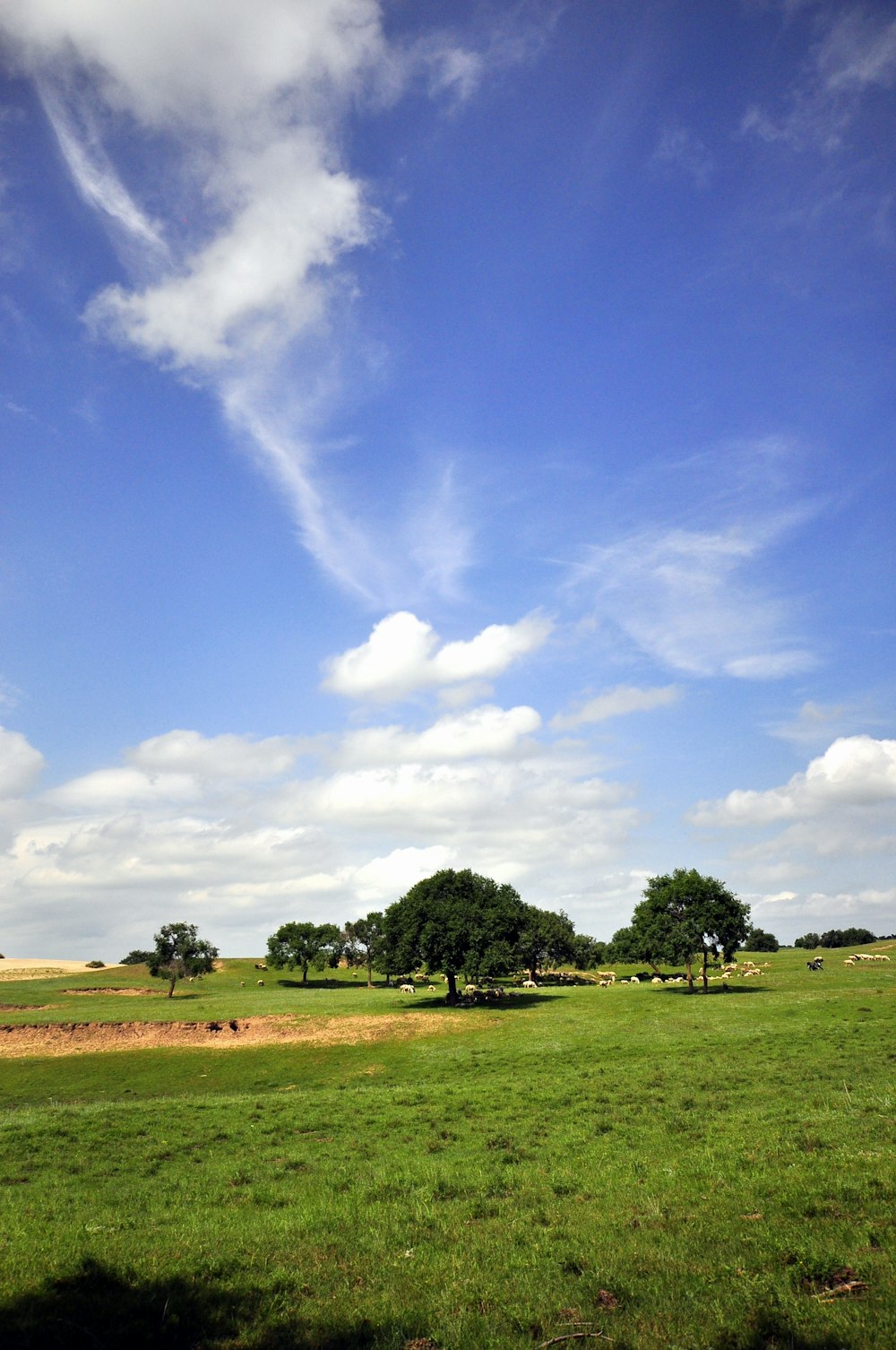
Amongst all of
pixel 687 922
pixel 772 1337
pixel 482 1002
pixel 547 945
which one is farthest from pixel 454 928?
pixel 772 1337

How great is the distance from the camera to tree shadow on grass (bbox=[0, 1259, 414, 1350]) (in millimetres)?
10992

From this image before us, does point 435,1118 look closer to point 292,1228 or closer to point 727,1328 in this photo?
point 292,1228

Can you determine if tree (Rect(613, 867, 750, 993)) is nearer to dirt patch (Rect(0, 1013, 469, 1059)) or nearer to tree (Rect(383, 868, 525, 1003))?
tree (Rect(383, 868, 525, 1003))

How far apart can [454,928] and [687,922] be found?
2505 cm

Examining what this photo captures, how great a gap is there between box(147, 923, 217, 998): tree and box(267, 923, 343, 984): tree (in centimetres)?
1372

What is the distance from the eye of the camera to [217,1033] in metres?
61.1

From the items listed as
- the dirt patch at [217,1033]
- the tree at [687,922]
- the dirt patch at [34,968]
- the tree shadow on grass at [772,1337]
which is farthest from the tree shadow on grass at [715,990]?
the dirt patch at [34,968]

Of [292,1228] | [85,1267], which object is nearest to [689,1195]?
[292,1228]

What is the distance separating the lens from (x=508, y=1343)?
10695mm

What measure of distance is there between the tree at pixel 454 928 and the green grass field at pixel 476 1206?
3416cm

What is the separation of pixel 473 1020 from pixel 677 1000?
19.4 m

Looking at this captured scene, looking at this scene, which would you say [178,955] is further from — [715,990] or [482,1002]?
[715,990]

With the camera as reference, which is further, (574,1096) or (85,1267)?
(574,1096)

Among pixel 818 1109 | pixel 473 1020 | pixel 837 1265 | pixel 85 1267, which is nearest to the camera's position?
pixel 837 1265
